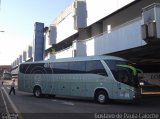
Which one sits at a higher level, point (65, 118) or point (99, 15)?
point (99, 15)

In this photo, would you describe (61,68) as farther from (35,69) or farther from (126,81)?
(126,81)

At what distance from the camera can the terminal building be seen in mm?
25861

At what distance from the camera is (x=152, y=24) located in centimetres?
2464

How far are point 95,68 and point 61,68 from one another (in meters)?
4.09

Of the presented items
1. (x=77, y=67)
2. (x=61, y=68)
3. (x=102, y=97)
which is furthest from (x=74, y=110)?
(x=61, y=68)

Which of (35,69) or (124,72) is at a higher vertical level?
(35,69)

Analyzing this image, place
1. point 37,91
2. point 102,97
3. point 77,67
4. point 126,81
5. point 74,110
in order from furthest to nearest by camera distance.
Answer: point 37,91 → point 77,67 → point 102,97 → point 126,81 → point 74,110

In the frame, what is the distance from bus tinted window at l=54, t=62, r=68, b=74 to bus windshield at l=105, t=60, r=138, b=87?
4660 millimetres

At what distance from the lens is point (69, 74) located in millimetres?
28641

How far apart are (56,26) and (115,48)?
24.4 meters

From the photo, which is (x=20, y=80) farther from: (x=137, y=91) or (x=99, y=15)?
(x=137, y=91)

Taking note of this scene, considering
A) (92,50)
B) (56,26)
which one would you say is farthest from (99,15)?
(56,26)

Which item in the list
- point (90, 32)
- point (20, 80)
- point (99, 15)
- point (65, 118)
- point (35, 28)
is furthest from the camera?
point (35, 28)

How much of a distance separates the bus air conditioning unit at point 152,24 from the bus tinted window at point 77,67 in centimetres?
477
